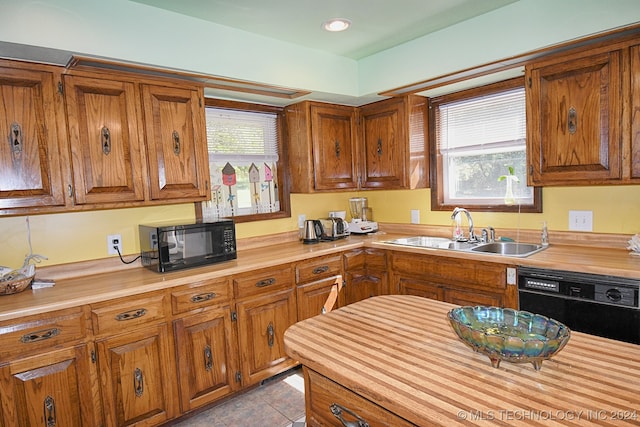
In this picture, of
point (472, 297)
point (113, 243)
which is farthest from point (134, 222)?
point (472, 297)

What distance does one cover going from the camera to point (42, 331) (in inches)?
70.3

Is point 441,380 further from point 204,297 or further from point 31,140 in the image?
point 31,140

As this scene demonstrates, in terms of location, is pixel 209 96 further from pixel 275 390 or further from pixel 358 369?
pixel 358 369

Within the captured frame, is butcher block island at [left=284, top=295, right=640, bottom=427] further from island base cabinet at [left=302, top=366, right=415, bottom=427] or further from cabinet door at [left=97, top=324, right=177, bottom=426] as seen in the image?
cabinet door at [left=97, top=324, right=177, bottom=426]

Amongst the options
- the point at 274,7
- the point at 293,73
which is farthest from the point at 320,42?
the point at 274,7

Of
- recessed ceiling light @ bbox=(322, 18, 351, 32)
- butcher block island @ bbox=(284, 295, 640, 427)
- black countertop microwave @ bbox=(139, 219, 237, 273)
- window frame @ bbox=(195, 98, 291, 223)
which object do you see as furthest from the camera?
window frame @ bbox=(195, 98, 291, 223)

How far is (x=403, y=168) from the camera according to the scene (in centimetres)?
319

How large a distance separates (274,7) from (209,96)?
0.97m

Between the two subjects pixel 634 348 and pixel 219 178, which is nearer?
pixel 634 348

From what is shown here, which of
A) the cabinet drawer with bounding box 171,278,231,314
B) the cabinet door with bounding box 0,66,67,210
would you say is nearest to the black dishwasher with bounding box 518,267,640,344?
the cabinet drawer with bounding box 171,278,231,314

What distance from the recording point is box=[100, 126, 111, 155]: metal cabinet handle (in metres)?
2.18

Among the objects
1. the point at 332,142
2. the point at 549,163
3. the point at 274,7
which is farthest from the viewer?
the point at 332,142

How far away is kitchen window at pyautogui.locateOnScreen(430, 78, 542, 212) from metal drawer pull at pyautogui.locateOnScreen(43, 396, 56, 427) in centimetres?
297

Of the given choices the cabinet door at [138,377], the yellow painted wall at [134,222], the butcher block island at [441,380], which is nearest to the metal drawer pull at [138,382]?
the cabinet door at [138,377]
